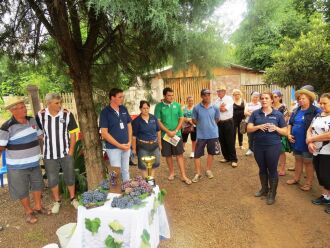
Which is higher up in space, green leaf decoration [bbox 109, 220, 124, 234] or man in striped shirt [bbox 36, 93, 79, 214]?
man in striped shirt [bbox 36, 93, 79, 214]

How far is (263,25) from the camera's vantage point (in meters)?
2.93

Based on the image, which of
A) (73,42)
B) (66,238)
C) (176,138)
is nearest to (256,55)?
(176,138)

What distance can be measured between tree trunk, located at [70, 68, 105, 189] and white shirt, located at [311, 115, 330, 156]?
311 cm

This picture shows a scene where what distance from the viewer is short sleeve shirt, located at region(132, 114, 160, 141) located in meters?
4.84

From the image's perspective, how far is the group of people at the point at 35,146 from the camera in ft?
13.4

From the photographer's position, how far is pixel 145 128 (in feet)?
15.9

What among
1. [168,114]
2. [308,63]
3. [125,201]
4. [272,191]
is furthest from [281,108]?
[308,63]

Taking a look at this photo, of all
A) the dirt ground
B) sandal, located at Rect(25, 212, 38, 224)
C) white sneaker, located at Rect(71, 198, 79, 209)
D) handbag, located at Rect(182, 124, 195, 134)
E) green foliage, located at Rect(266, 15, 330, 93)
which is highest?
green foliage, located at Rect(266, 15, 330, 93)

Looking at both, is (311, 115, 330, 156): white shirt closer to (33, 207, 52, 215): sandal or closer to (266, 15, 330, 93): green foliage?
(33, 207, 52, 215): sandal

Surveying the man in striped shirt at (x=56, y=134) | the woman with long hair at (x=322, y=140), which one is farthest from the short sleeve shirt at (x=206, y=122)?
the man in striped shirt at (x=56, y=134)

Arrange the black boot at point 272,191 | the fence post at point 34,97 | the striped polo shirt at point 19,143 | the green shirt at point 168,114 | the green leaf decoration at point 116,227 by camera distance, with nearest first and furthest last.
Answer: the green leaf decoration at point 116,227, the striped polo shirt at point 19,143, the black boot at point 272,191, the green shirt at point 168,114, the fence post at point 34,97

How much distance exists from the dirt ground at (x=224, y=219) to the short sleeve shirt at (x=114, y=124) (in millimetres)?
1255

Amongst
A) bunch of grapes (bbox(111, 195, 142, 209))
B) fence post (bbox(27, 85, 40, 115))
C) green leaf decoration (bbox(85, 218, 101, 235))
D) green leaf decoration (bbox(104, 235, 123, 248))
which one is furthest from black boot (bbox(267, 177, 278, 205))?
fence post (bbox(27, 85, 40, 115))

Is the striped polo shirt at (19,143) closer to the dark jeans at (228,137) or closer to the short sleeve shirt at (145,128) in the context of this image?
the short sleeve shirt at (145,128)
